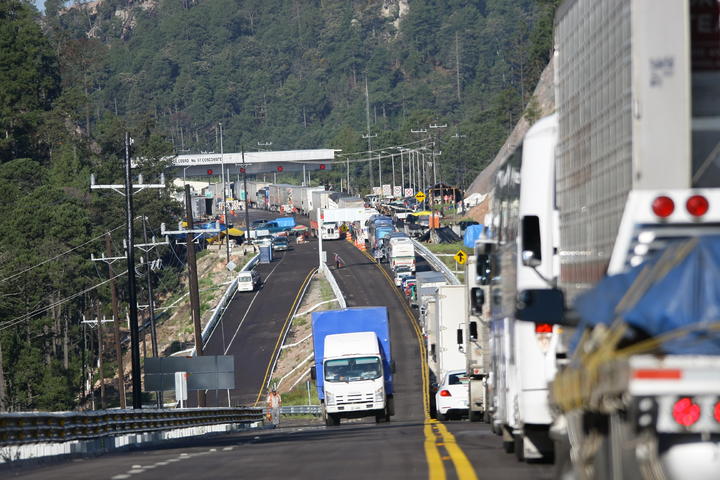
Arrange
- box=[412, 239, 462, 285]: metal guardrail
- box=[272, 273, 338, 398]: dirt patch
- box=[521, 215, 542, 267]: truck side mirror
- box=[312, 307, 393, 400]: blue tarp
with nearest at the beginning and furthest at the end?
1. box=[521, 215, 542, 267]: truck side mirror
2. box=[312, 307, 393, 400]: blue tarp
3. box=[272, 273, 338, 398]: dirt patch
4. box=[412, 239, 462, 285]: metal guardrail

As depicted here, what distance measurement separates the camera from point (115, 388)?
294 feet

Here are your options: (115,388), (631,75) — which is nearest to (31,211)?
(115,388)

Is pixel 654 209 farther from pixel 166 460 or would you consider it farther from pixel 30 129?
pixel 30 129

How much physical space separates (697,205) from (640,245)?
1.48 feet

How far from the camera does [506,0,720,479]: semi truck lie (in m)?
7.23

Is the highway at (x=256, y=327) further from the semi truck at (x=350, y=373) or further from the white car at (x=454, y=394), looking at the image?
the white car at (x=454, y=394)

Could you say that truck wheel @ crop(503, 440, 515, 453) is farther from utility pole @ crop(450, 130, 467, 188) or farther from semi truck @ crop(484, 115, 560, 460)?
utility pole @ crop(450, 130, 467, 188)

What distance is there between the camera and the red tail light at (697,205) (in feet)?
27.7

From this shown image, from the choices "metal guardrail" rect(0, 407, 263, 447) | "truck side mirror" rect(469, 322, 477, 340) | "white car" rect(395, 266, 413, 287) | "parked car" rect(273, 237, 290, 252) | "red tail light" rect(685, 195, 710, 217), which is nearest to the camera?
"red tail light" rect(685, 195, 710, 217)

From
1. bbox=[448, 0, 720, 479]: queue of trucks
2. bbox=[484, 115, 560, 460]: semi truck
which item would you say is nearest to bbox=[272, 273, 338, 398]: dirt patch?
bbox=[484, 115, 560, 460]: semi truck

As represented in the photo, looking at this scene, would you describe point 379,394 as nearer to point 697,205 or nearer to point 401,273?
point 697,205

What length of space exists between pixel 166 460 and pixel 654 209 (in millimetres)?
11978

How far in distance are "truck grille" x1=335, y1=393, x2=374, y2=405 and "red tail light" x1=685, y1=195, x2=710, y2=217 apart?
28.9 m

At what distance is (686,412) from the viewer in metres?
7.24
